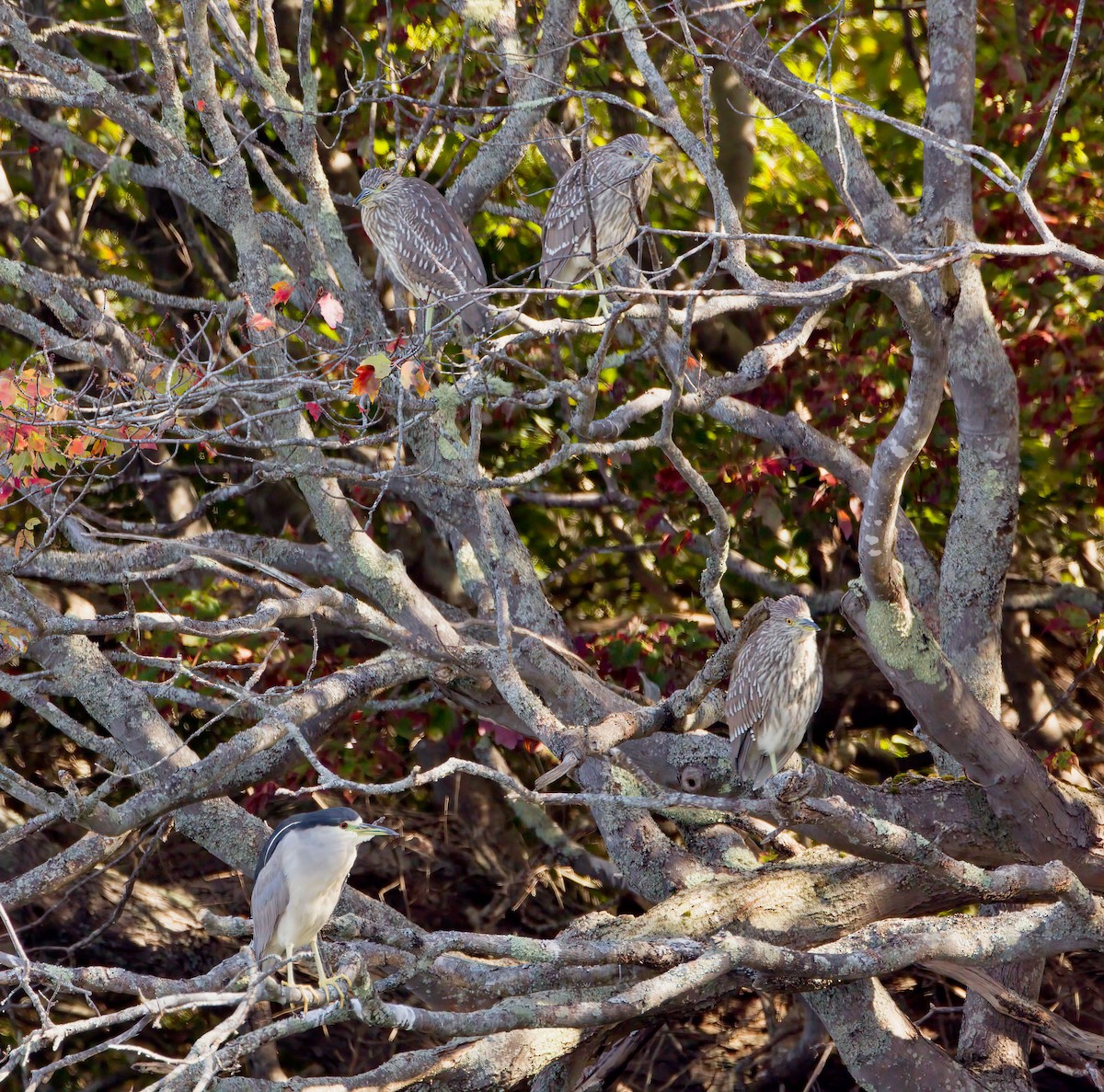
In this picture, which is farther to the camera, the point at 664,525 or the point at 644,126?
the point at 644,126

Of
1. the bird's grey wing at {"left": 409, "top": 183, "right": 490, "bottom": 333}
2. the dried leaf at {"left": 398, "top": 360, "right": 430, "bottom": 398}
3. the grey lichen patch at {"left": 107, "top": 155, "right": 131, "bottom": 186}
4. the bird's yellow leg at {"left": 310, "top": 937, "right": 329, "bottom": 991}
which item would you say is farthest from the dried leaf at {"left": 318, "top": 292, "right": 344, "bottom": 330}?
the bird's yellow leg at {"left": 310, "top": 937, "right": 329, "bottom": 991}

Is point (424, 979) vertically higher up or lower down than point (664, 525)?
lower down

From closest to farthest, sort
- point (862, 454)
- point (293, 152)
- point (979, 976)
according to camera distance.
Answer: point (979, 976) < point (293, 152) < point (862, 454)

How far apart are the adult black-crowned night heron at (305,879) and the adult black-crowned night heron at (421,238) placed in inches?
101

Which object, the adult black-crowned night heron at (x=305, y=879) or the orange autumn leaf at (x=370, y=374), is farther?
the orange autumn leaf at (x=370, y=374)

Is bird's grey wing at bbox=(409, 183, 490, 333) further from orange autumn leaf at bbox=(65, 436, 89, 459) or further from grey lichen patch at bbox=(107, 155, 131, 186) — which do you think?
orange autumn leaf at bbox=(65, 436, 89, 459)

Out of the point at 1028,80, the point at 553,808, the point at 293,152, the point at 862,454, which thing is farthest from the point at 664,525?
the point at 1028,80

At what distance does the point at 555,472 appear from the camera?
664 cm

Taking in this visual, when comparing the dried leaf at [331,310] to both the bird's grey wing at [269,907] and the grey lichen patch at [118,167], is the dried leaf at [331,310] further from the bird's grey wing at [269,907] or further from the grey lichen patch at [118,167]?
the bird's grey wing at [269,907]

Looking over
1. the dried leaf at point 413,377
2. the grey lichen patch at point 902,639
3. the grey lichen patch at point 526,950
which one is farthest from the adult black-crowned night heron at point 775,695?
the grey lichen patch at point 526,950

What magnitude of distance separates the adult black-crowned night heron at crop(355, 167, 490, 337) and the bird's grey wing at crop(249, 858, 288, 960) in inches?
103

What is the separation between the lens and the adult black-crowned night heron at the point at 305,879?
10.4 ft

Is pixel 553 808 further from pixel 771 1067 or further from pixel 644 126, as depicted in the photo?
pixel 644 126

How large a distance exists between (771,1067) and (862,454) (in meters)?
2.56
